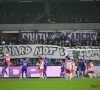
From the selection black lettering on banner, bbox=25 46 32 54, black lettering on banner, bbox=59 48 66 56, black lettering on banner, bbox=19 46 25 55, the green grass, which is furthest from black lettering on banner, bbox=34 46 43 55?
the green grass

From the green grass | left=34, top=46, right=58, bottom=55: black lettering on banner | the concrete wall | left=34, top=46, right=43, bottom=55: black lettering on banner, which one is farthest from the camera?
the concrete wall

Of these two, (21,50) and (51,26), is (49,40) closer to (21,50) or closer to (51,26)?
(21,50)

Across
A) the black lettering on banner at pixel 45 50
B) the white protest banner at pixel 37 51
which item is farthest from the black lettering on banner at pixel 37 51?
the black lettering on banner at pixel 45 50

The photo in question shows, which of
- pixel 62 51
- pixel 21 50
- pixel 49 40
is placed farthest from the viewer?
pixel 49 40

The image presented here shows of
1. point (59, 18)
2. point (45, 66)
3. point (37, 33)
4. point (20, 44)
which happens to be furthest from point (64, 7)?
point (45, 66)

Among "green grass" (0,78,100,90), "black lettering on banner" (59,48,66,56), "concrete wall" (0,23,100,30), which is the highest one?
"concrete wall" (0,23,100,30)

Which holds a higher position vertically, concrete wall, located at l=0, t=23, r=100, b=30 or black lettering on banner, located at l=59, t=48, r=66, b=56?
concrete wall, located at l=0, t=23, r=100, b=30

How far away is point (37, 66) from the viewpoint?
3622 cm

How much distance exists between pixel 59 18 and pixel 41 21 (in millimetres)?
2320

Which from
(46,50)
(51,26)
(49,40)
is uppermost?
(51,26)

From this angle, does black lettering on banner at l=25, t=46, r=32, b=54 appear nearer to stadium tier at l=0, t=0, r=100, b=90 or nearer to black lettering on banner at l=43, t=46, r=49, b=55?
stadium tier at l=0, t=0, r=100, b=90

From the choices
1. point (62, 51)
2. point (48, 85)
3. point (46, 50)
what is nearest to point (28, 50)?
point (46, 50)

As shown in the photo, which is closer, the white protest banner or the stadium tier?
the stadium tier

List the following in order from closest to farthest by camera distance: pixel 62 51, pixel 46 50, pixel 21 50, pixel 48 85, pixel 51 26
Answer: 1. pixel 48 85
2. pixel 62 51
3. pixel 46 50
4. pixel 21 50
5. pixel 51 26
